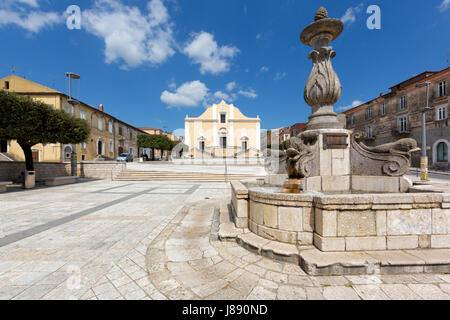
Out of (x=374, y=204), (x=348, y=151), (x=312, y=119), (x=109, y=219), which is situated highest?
(x=312, y=119)

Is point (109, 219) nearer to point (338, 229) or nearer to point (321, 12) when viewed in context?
point (338, 229)

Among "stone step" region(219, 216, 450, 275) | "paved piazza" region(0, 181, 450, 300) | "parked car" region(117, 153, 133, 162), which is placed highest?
"parked car" region(117, 153, 133, 162)

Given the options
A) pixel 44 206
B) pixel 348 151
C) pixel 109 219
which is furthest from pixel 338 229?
pixel 44 206

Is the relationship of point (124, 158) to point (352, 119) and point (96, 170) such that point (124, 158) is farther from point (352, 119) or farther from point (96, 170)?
point (352, 119)

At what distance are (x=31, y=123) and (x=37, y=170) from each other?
5421mm

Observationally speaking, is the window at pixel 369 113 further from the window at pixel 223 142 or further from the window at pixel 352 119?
the window at pixel 223 142

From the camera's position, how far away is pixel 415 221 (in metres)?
2.37

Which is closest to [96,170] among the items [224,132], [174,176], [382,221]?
[174,176]

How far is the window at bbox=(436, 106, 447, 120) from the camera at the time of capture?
18291mm

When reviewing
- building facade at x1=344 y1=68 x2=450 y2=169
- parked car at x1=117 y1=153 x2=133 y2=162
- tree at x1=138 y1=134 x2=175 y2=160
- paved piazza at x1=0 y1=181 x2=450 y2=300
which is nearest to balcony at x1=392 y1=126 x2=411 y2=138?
building facade at x1=344 y1=68 x2=450 y2=169

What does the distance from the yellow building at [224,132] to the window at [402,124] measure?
62.1 ft

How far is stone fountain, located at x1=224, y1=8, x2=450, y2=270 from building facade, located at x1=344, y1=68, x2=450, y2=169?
47.5ft

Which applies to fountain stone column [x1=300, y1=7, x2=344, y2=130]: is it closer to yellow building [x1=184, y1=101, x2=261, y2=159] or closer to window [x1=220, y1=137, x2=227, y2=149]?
yellow building [x1=184, y1=101, x2=261, y2=159]
